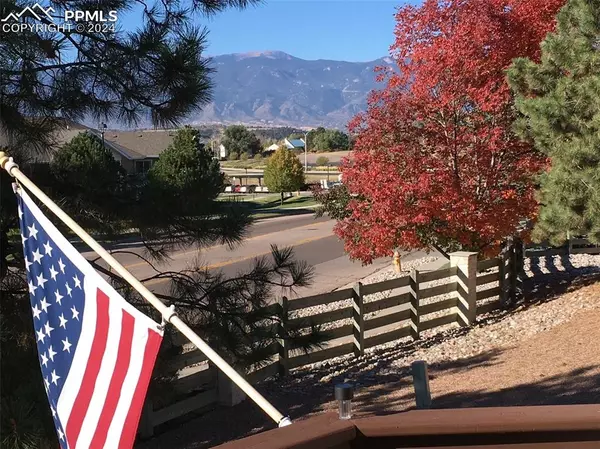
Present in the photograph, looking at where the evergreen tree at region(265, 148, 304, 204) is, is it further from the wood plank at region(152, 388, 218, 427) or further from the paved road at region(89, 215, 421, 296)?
the wood plank at region(152, 388, 218, 427)

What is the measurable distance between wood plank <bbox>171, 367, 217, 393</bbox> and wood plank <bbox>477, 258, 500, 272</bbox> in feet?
20.8

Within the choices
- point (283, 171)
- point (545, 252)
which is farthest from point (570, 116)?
point (283, 171)

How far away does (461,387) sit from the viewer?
30.2 feet

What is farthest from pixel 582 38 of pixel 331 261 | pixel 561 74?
pixel 331 261

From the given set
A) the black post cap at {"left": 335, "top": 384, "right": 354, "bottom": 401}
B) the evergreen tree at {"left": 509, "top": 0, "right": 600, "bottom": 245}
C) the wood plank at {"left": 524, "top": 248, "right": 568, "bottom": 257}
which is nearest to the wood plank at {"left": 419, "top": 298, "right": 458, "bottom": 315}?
the evergreen tree at {"left": 509, "top": 0, "right": 600, "bottom": 245}

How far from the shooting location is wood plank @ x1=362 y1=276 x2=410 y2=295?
437 inches

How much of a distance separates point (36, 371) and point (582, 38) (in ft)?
28.9

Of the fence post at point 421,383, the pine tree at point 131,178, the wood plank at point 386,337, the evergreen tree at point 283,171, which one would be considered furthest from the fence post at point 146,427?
the evergreen tree at point 283,171

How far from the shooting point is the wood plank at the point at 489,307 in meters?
13.7

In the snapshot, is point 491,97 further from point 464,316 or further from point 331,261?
point 331,261

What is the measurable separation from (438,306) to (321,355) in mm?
2683

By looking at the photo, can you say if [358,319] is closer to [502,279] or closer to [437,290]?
[437,290]

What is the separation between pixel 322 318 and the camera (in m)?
9.70

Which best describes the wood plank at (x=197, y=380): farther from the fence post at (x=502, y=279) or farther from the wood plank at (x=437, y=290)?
the fence post at (x=502, y=279)
